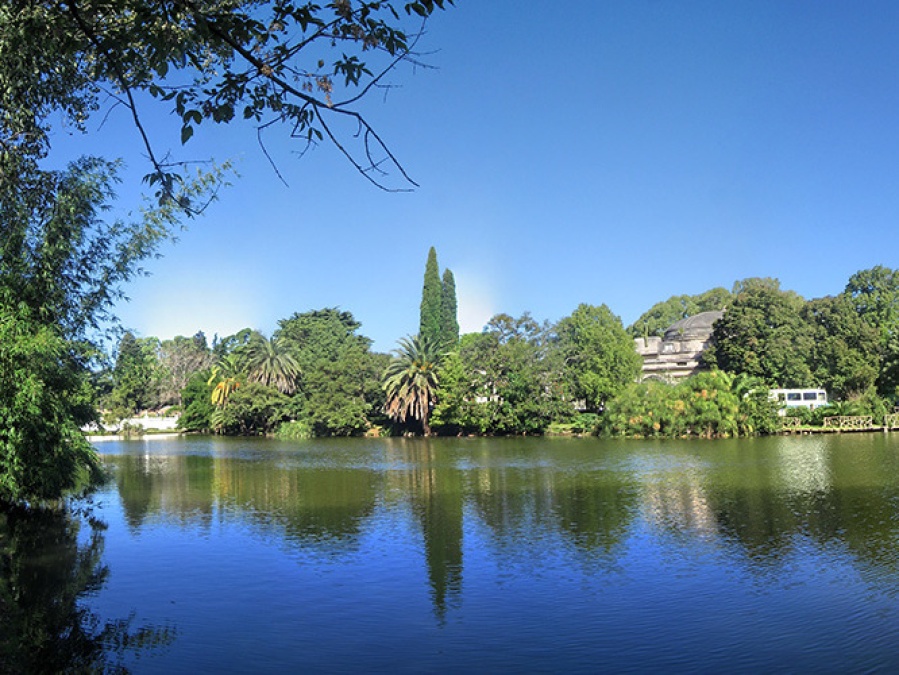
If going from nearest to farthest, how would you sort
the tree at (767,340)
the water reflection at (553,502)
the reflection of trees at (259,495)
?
the water reflection at (553,502) < the reflection of trees at (259,495) < the tree at (767,340)

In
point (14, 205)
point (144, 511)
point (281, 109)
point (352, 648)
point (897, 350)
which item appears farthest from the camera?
point (897, 350)

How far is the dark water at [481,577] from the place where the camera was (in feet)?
25.0

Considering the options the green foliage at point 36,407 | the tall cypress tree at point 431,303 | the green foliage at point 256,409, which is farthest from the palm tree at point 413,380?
the green foliage at point 36,407

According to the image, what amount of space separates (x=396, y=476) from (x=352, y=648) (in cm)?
1630

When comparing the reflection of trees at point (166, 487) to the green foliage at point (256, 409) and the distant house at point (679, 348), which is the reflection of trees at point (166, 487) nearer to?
the green foliage at point (256, 409)

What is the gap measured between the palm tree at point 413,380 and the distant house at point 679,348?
63.7 feet

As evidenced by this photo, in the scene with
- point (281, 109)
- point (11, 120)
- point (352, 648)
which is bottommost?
point (352, 648)

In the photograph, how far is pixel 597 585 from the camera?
998 cm

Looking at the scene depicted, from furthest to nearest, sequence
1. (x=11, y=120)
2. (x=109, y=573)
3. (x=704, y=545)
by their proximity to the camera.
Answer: (x=704, y=545) < (x=109, y=573) < (x=11, y=120)

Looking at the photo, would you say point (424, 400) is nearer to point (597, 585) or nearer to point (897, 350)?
point (897, 350)

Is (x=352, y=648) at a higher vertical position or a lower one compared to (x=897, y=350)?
lower

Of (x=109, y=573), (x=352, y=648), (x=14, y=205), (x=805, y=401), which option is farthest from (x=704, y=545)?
(x=805, y=401)

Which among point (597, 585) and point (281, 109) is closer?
point (281, 109)

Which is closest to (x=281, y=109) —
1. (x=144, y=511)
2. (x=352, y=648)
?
(x=352, y=648)
